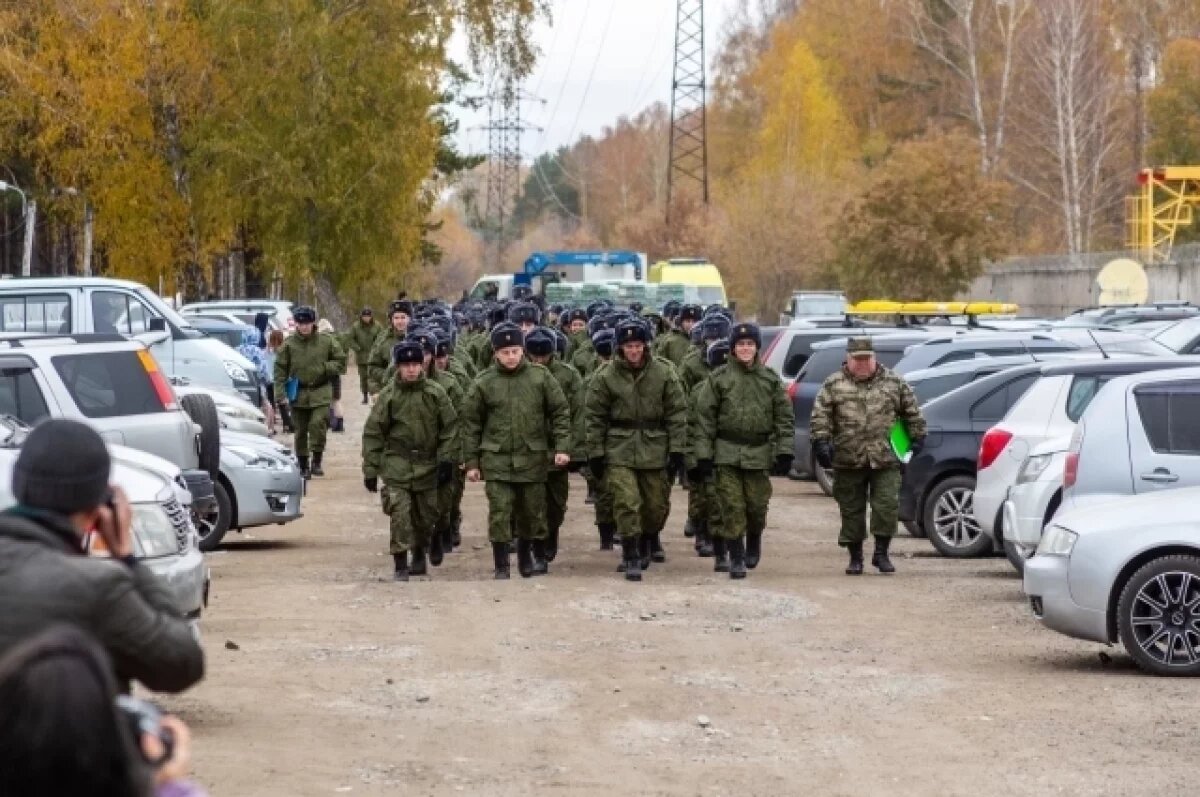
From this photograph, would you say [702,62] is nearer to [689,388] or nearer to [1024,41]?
[1024,41]

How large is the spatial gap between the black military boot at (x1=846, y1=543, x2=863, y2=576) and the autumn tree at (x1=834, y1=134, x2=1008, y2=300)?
4155cm

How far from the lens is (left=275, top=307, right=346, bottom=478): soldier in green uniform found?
1036 inches

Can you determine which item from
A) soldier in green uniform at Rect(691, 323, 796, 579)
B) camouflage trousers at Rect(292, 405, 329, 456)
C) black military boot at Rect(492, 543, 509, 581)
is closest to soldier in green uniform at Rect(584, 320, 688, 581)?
soldier in green uniform at Rect(691, 323, 796, 579)

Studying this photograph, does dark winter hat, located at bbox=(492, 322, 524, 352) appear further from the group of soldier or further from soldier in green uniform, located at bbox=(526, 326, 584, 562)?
soldier in green uniform, located at bbox=(526, 326, 584, 562)

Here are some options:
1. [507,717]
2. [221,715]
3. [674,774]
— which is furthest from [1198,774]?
[221,715]

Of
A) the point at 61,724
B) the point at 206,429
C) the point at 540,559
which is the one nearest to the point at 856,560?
the point at 540,559

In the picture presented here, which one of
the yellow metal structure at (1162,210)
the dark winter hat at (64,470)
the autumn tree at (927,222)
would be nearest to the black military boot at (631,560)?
the dark winter hat at (64,470)

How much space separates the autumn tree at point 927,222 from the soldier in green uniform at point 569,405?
4054 cm

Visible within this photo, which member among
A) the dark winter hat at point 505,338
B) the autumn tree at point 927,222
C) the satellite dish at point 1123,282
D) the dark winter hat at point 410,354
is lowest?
the dark winter hat at point 410,354

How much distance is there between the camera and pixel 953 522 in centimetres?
1948

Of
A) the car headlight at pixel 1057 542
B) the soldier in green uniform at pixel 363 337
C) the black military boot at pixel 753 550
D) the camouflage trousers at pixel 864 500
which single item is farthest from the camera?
the soldier in green uniform at pixel 363 337

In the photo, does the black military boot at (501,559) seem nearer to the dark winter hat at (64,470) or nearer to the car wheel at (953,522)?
the car wheel at (953,522)

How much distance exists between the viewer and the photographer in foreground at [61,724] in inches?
145

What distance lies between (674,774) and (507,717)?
62.0 inches
